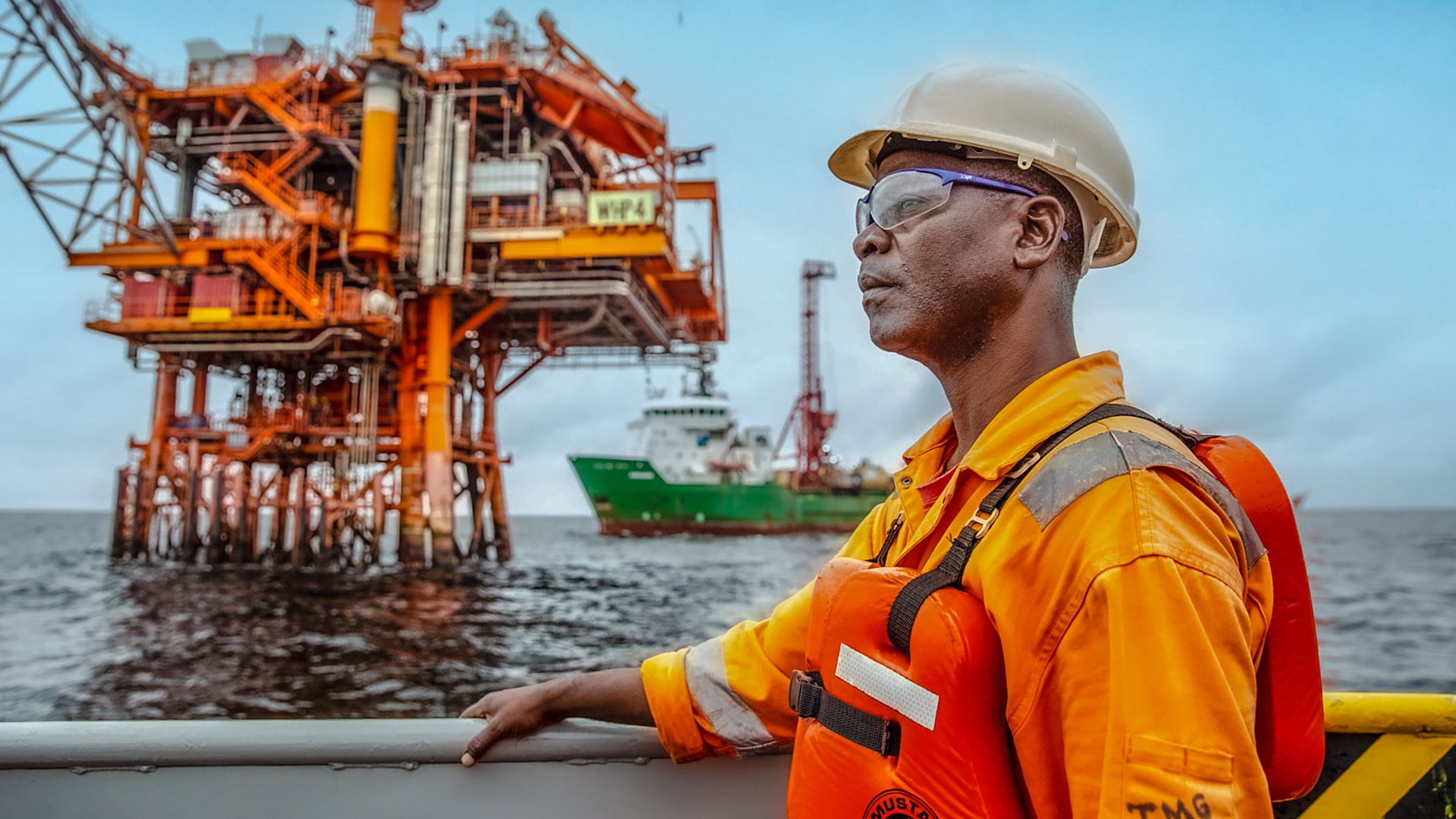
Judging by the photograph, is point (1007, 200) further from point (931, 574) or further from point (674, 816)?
point (674, 816)

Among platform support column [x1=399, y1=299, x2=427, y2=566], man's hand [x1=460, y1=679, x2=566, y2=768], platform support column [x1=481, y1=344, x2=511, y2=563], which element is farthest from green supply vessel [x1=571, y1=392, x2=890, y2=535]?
man's hand [x1=460, y1=679, x2=566, y2=768]

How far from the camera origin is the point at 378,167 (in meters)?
20.0

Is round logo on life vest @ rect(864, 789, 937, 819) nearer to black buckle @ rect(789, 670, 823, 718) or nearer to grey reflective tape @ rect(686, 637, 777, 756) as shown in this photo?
black buckle @ rect(789, 670, 823, 718)

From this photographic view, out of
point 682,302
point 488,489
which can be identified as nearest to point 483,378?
point 488,489

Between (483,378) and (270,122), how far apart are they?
8.78 meters

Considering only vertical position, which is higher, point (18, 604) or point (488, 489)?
point (488, 489)

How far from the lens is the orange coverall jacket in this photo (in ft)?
3.09

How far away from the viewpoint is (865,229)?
63.4 inches

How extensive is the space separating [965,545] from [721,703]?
3.05ft

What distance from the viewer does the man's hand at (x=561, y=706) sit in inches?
80.0

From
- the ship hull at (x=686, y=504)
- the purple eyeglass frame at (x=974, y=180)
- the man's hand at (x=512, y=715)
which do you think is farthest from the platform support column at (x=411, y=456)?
the purple eyeglass frame at (x=974, y=180)

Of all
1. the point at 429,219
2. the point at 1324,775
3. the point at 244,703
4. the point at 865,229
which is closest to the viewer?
the point at 865,229

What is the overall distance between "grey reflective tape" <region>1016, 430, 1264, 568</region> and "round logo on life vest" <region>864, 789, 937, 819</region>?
421mm

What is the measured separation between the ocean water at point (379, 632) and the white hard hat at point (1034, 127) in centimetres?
649
